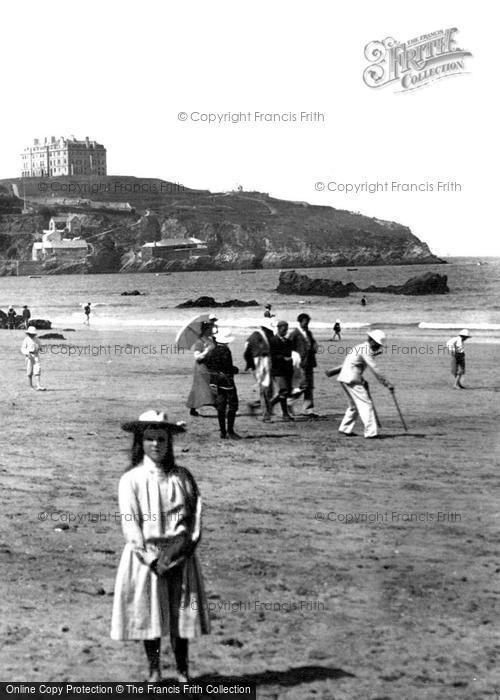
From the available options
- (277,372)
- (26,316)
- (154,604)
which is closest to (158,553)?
(154,604)

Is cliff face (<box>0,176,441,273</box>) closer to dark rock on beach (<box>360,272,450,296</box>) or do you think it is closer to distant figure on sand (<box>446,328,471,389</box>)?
dark rock on beach (<box>360,272,450,296</box>)

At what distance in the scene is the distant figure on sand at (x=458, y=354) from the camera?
2005 centimetres

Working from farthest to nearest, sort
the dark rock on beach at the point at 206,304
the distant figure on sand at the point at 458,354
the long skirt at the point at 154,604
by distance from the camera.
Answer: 1. the dark rock on beach at the point at 206,304
2. the distant figure on sand at the point at 458,354
3. the long skirt at the point at 154,604

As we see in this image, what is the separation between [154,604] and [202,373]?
9441 mm

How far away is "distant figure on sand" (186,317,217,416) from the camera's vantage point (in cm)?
1388

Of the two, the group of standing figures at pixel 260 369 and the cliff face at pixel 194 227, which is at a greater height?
the cliff face at pixel 194 227

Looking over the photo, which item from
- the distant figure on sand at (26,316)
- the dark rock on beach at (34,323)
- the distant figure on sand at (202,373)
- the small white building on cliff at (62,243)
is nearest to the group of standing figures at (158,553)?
the distant figure on sand at (202,373)

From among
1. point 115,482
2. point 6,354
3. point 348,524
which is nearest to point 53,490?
point 115,482

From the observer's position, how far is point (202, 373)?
574 inches

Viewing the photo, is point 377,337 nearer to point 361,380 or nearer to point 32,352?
point 361,380

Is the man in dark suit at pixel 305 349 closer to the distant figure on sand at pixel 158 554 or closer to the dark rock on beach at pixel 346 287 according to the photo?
the distant figure on sand at pixel 158 554

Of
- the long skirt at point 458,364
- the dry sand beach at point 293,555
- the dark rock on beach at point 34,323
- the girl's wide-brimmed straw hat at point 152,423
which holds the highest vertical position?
the girl's wide-brimmed straw hat at point 152,423

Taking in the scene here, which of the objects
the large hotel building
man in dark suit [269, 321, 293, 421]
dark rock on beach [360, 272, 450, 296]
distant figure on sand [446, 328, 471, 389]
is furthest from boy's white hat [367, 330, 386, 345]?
the large hotel building

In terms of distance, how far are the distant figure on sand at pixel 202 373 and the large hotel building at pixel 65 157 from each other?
139 metres
